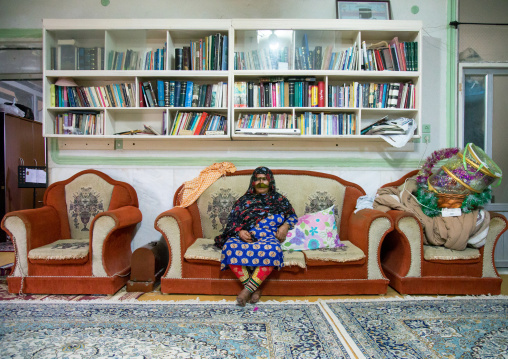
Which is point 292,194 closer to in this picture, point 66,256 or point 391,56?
point 391,56

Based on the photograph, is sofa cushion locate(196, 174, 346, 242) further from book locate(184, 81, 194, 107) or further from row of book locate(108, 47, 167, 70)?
row of book locate(108, 47, 167, 70)

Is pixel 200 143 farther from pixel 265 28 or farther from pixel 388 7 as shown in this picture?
pixel 388 7

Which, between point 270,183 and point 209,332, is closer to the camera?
point 209,332

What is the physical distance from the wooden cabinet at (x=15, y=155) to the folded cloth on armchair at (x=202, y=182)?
3.29m

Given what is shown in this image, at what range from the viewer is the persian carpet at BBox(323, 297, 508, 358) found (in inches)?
69.4

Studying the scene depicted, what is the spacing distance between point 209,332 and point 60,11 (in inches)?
139

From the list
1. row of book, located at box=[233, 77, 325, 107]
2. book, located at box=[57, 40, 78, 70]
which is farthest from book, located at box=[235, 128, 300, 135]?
book, located at box=[57, 40, 78, 70]

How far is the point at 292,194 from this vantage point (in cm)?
322

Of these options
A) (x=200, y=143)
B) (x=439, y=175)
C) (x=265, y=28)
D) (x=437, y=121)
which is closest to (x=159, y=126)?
(x=200, y=143)

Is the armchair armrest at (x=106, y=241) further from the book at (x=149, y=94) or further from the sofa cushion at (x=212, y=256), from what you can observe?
the book at (x=149, y=94)

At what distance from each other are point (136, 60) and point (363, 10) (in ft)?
7.62

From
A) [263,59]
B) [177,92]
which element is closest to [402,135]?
[263,59]

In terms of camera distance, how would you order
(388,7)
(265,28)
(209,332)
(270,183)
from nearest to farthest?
1. (209,332)
2. (270,183)
3. (265,28)
4. (388,7)

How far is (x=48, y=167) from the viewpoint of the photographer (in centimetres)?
346
